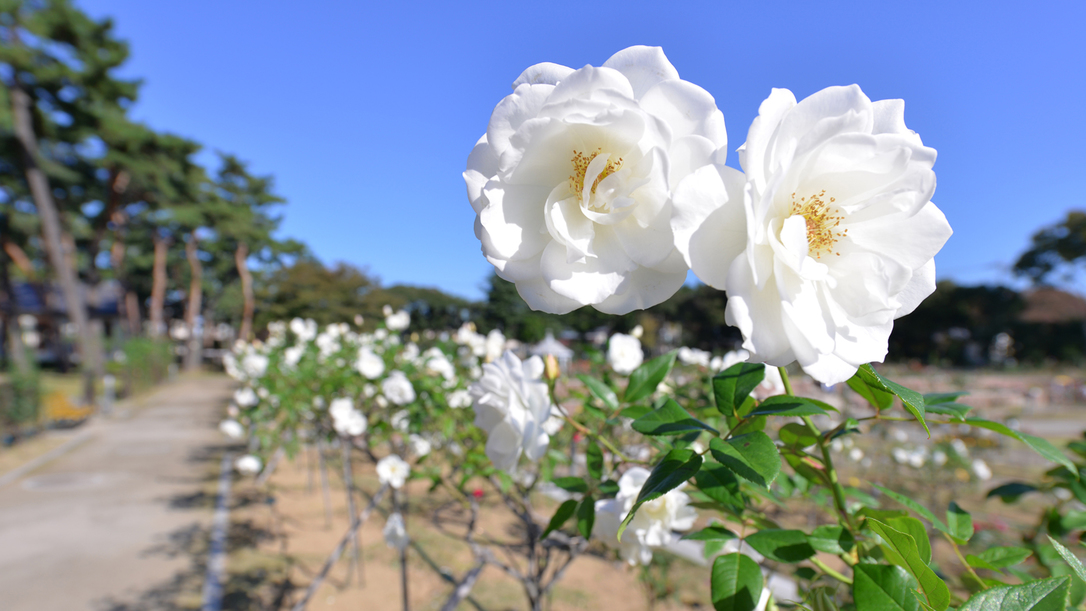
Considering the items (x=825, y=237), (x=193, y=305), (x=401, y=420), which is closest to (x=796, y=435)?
(x=825, y=237)

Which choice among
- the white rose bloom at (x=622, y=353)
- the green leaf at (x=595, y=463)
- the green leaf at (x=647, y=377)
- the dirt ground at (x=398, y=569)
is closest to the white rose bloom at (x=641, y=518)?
→ the green leaf at (x=595, y=463)

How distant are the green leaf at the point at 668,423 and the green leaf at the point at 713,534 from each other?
0.12 m

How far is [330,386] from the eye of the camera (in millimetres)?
2924

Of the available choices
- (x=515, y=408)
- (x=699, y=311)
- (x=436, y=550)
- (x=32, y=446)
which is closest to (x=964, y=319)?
(x=699, y=311)

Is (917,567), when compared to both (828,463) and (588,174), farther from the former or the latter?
(588,174)

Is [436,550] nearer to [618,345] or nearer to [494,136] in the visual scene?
[618,345]

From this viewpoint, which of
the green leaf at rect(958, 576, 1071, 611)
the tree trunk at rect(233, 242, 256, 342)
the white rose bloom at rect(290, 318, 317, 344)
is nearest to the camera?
the green leaf at rect(958, 576, 1071, 611)

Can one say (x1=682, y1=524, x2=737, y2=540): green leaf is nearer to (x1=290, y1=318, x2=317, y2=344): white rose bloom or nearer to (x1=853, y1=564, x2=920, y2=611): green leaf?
(x1=853, y1=564, x2=920, y2=611): green leaf

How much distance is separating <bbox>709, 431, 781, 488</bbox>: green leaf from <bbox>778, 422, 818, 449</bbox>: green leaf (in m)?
0.17

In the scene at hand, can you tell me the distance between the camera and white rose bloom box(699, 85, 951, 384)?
32 centimetres

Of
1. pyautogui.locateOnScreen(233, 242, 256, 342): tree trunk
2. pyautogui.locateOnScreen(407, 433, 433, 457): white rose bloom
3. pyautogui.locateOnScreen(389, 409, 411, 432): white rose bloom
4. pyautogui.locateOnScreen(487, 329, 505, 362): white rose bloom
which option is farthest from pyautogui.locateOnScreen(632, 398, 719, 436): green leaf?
pyautogui.locateOnScreen(233, 242, 256, 342): tree trunk

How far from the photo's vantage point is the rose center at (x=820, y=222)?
0.39m

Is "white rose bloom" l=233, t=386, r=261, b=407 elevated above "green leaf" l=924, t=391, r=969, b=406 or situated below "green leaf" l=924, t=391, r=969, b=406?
below

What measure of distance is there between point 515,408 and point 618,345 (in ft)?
2.45
